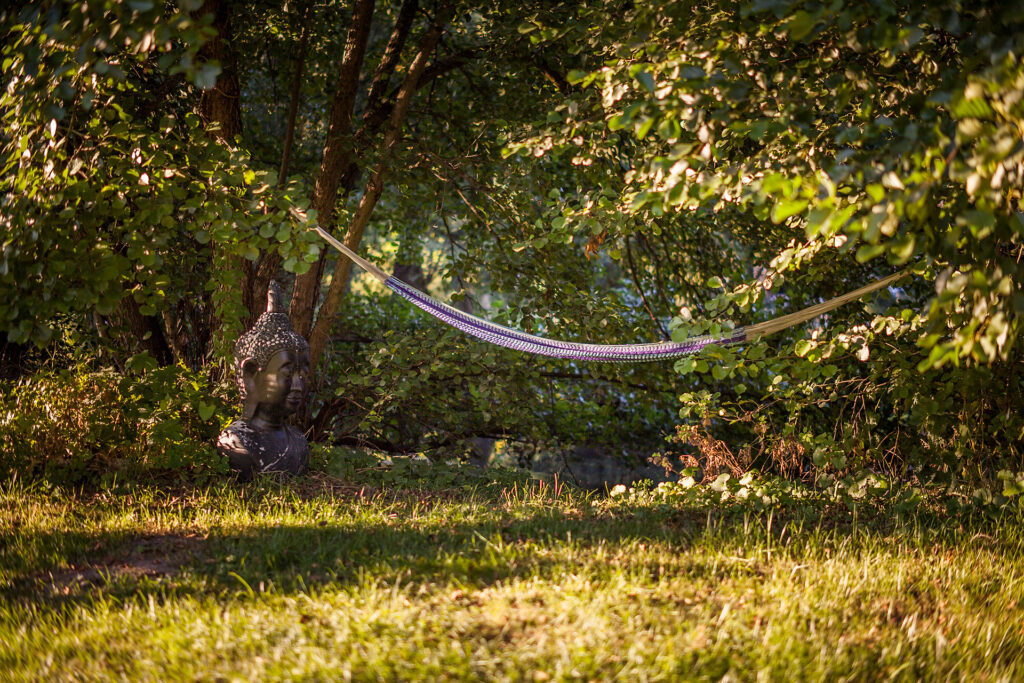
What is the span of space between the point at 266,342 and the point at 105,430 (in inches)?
38.6

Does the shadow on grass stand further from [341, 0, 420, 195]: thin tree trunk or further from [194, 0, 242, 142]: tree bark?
[341, 0, 420, 195]: thin tree trunk

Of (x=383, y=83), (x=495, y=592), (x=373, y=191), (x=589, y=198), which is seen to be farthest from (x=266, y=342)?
(x=383, y=83)

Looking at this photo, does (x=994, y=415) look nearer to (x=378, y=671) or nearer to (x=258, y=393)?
(x=378, y=671)

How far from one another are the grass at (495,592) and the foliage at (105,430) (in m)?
0.29

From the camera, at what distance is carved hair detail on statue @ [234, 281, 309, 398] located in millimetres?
4305

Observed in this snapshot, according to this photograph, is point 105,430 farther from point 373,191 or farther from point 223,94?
point 373,191

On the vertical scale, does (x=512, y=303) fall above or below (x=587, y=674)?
above

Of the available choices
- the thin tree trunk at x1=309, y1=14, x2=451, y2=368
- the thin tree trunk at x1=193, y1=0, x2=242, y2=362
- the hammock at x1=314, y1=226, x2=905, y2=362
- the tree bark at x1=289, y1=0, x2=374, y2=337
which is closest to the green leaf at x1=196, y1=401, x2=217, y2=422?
the thin tree trunk at x1=193, y1=0, x2=242, y2=362

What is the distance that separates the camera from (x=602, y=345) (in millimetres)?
3697

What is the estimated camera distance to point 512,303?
515 centimetres

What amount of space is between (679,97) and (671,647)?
1.64 metres

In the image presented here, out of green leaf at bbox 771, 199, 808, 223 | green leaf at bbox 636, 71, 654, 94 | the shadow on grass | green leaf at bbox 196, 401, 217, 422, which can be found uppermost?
green leaf at bbox 636, 71, 654, 94

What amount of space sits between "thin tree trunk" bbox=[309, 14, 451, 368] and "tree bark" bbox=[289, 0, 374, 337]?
4.7 inches

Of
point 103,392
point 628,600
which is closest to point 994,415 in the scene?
point 628,600
